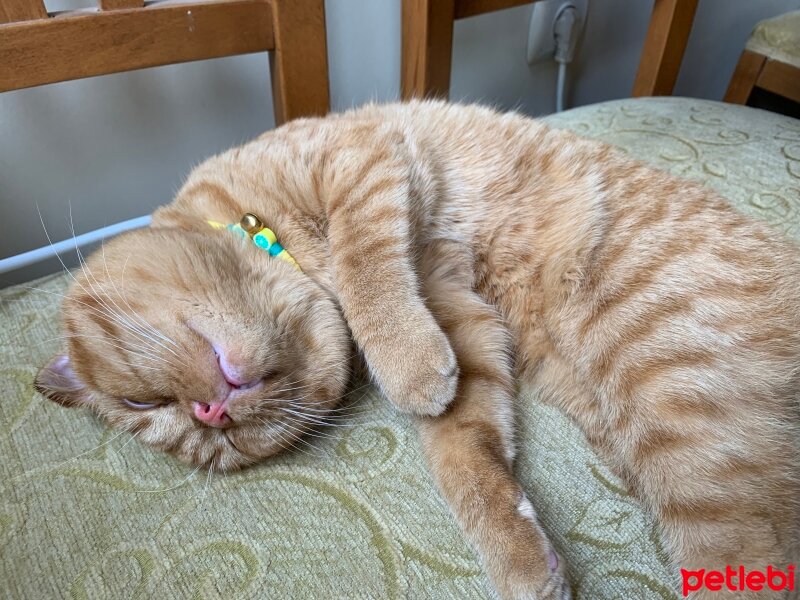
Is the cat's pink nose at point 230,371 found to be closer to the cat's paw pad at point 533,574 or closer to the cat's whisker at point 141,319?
the cat's whisker at point 141,319

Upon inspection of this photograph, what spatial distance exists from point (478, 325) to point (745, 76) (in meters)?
1.53

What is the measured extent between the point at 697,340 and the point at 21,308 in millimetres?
1146

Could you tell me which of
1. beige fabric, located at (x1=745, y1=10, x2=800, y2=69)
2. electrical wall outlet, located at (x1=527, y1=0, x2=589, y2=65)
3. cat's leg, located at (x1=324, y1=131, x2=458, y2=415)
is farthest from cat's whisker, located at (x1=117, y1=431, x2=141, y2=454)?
beige fabric, located at (x1=745, y1=10, x2=800, y2=69)

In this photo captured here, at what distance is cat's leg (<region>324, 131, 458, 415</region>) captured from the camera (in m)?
0.82

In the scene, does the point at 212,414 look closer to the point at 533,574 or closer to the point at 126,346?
the point at 126,346

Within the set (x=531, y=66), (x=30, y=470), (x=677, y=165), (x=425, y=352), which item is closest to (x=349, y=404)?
(x=425, y=352)

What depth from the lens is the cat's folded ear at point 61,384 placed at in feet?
2.76

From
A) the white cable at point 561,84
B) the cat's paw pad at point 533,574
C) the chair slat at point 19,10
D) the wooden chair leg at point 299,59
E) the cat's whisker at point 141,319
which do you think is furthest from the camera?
the white cable at point 561,84

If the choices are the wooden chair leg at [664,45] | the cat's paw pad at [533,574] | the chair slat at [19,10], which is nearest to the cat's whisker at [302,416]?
the cat's paw pad at [533,574]

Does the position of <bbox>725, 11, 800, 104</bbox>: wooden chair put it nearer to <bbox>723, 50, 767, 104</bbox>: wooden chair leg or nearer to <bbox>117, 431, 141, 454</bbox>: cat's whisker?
<bbox>723, 50, 767, 104</bbox>: wooden chair leg

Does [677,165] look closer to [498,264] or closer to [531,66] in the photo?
[498,264]

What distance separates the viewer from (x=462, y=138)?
1.12 m

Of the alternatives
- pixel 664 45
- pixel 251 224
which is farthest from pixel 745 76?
pixel 251 224

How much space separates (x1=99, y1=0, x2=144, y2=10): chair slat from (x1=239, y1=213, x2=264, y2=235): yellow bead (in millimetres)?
423
